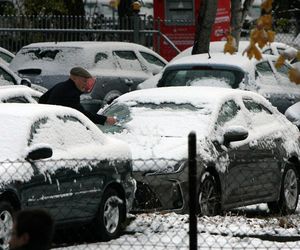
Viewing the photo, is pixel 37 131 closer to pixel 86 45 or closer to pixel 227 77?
pixel 227 77

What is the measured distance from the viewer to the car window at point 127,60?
24.2m

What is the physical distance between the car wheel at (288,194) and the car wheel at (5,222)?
4.96 metres

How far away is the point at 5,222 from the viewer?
1007 centimetres

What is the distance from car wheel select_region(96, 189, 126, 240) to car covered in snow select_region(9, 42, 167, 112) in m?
10.5

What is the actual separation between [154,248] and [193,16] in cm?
2242

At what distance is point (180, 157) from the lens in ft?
41.1

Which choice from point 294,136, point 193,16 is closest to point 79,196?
point 294,136

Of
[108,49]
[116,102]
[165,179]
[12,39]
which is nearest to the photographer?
[165,179]

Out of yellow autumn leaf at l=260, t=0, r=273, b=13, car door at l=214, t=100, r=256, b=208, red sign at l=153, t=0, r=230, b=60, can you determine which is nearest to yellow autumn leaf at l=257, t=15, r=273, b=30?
yellow autumn leaf at l=260, t=0, r=273, b=13

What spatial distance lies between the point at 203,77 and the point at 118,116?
518 centimetres

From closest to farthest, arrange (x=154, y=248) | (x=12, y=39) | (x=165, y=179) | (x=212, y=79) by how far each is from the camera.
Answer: (x=154, y=248) < (x=165, y=179) < (x=212, y=79) < (x=12, y=39)

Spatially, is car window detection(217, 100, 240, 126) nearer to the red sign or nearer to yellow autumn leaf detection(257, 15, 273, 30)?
yellow autumn leaf detection(257, 15, 273, 30)

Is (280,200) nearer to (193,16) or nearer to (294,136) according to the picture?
(294,136)

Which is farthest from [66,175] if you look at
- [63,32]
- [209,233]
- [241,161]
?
[63,32]
